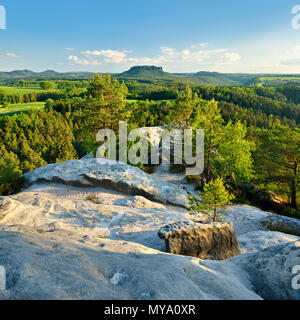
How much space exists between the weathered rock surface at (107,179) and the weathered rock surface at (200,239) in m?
7.54

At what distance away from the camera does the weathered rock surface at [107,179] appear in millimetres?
17609

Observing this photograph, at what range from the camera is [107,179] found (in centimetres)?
1792

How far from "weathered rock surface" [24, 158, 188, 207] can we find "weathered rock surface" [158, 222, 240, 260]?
7.54 m

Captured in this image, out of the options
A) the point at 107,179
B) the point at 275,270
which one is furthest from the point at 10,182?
the point at 275,270

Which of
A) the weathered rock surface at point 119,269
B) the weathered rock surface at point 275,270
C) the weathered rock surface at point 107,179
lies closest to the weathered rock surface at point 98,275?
the weathered rock surface at point 119,269

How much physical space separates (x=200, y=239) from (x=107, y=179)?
10.7m

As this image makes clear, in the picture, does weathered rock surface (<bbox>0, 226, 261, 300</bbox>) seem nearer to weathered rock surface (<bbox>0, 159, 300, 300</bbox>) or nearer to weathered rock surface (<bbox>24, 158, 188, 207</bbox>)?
weathered rock surface (<bbox>0, 159, 300, 300</bbox>)

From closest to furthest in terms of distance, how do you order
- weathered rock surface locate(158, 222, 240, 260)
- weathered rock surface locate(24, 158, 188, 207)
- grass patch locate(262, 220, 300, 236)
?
weathered rock surface locate(158, 222, 240, 260), grass patch locate(262, 220, 300, 236), weathered rock surface locate(24, 158, 188, 207)

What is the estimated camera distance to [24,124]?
90062 mm

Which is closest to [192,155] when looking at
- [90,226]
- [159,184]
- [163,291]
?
[159,184]

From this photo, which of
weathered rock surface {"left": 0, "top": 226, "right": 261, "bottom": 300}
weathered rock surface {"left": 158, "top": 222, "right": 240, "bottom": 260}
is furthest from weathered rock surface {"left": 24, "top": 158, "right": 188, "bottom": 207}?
weathered rock surface {"left": 0, "top": 226, "right": 261, "bottom": 300}

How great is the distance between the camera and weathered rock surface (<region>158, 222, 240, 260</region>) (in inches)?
366
